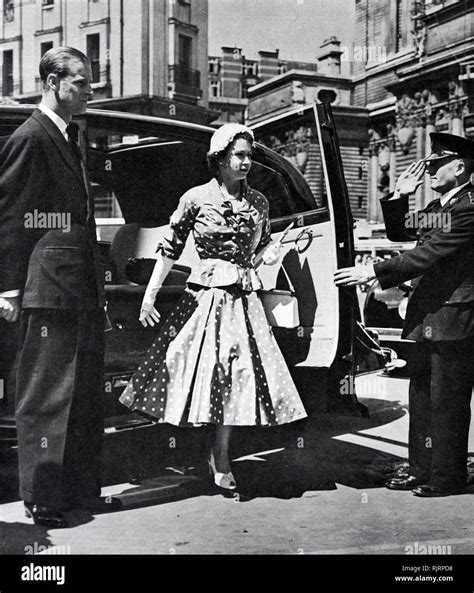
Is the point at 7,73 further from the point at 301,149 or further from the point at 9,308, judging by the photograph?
the point at 301,149

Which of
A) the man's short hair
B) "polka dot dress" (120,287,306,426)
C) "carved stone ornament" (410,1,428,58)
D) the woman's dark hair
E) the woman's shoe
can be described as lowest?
the woman's shoe

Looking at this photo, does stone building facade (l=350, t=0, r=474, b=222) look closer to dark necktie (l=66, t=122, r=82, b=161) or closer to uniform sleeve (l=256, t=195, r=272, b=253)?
uniform sleeve (l=256, t=195, r=272, b=253)

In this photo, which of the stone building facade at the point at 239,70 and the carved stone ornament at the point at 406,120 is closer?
the stone building facade at the point at 239,70

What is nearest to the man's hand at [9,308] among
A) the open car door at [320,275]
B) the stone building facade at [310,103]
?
the open car door at [320,275]

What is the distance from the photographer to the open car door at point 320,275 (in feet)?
12.9

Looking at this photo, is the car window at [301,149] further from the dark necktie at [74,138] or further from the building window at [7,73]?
the building window at [7,73]

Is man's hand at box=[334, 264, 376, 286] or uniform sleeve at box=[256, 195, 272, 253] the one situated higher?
uniform sleeve at box=[256, 195, 272, 253]

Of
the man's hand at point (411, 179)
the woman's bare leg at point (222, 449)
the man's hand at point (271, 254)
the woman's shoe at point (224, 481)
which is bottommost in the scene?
the woman's shoe at point (224, 481)

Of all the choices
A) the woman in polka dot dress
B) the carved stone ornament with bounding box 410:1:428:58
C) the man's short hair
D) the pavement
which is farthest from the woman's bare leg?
the carved stone ornament with bounding box 410:1:428:58

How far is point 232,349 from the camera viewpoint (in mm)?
3596

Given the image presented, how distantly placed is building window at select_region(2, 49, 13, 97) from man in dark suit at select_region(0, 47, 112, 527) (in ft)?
2.46

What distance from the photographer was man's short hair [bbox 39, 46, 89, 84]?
3176 millimetres

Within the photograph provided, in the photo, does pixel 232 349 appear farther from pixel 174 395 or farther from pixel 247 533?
pixel 247 533

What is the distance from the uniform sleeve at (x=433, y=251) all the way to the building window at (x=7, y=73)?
6.61 ft
